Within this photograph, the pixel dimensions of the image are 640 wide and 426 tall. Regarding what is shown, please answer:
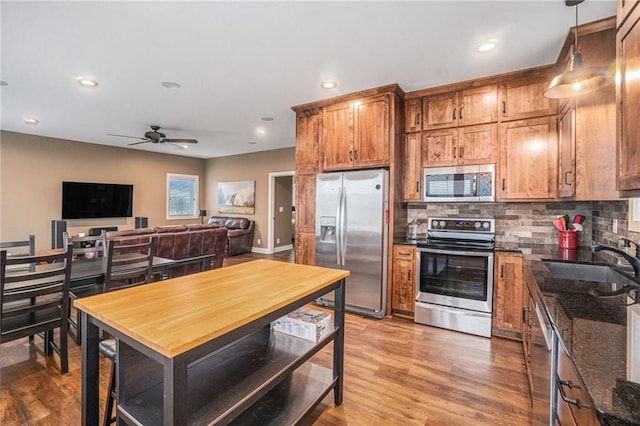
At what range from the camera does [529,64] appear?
9.29 feet

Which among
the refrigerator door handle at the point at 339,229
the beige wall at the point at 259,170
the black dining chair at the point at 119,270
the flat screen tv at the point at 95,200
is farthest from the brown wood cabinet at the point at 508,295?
the flat screen tv at the point at 95,200

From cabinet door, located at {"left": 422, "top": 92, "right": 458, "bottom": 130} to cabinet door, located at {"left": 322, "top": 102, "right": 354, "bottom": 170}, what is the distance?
2.89 ft

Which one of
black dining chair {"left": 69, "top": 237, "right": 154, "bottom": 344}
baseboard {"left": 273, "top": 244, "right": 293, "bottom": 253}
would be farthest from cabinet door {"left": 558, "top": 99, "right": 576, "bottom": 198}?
baseboard {"left": 273, "top": 244, "right": 293, "bottom": 253}

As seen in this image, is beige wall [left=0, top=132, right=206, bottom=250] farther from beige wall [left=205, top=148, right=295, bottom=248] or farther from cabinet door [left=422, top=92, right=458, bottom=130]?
cabinet door [left=422, top=92, right=458, bottom=130]

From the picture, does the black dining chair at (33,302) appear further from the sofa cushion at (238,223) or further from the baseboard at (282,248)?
the baseboard at (282,248)

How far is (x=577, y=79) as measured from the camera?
69.1 inches

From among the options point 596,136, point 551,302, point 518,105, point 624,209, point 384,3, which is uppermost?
point 384,3

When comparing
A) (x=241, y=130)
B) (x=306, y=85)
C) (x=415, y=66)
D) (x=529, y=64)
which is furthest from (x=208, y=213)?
(x=529, y=64)

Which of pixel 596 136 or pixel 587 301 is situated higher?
pixel 596 136

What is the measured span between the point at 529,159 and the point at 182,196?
8266mm

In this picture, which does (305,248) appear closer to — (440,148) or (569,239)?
(440,148)

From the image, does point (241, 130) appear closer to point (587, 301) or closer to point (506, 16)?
point (506, 16)

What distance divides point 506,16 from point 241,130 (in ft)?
14.5

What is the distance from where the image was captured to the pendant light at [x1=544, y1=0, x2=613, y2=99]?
1730mm
